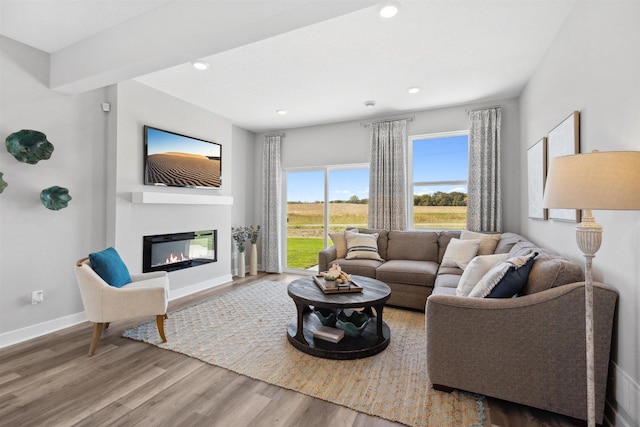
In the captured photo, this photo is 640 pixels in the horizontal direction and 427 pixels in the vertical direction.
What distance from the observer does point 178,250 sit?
4.08 metres

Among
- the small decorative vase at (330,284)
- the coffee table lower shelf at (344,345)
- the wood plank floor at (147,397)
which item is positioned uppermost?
the small decorative vase at (330,284)

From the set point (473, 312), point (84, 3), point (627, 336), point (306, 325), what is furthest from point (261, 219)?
point (627, 336)

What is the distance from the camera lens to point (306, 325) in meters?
2.85

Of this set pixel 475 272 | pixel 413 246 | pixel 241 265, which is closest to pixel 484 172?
pixel 413 246

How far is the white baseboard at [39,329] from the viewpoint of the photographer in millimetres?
2648

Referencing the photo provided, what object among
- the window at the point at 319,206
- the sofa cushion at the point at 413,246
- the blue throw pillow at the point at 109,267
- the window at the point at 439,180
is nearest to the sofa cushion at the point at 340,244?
the sofa cushion at the point at 413,246

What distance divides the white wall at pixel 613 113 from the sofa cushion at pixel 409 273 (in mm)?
1305

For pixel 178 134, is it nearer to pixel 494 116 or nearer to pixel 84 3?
pixel 84 3

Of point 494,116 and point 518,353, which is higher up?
point 494,116

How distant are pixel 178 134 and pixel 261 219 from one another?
224cm

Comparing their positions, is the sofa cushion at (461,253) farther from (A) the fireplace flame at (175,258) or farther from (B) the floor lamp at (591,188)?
(A) the fireplace flame at (175,258)

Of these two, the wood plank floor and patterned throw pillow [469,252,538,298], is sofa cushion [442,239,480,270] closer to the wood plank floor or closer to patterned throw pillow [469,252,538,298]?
patterned throw pillow [469,252,538,298]

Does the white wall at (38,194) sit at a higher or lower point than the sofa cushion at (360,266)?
higher

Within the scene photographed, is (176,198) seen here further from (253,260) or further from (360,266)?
(360,266)
